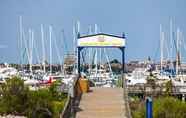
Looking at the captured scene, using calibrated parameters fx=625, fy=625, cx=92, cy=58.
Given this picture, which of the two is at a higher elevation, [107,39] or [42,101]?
[107,39]

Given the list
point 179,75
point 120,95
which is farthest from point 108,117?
point 179,75

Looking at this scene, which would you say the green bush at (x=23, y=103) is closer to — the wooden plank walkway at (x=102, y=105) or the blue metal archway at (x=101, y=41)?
the wooden plank walkway at (x=102, y=105)

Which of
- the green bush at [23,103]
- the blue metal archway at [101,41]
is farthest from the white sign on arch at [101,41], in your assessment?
the green bush at [23,103]

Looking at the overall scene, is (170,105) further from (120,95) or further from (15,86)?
(15,86)

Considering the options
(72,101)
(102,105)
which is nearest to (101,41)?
(102,105)

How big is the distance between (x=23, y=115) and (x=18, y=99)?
1.06m

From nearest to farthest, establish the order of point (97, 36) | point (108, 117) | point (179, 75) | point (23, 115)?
point (108, 117), point (23, 115), point (97, 36), point (179, 75)

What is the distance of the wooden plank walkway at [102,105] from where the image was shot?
92.4 feet

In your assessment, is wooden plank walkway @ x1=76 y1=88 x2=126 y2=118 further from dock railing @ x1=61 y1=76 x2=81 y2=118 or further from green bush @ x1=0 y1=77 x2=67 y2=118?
green bush @ x1=0 y1=77 x2=67 y2=118

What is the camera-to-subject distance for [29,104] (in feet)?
113

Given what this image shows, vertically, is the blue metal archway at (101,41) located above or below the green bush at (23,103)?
above

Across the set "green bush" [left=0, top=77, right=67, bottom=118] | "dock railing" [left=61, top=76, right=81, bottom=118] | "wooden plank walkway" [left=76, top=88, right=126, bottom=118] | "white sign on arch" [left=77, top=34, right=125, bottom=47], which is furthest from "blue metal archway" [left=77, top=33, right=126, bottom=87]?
"dock railing" [left=61, top=76, right=81, bottom=118]

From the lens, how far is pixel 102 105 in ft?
99.7

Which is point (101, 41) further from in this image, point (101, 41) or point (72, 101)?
point (72, 101)
